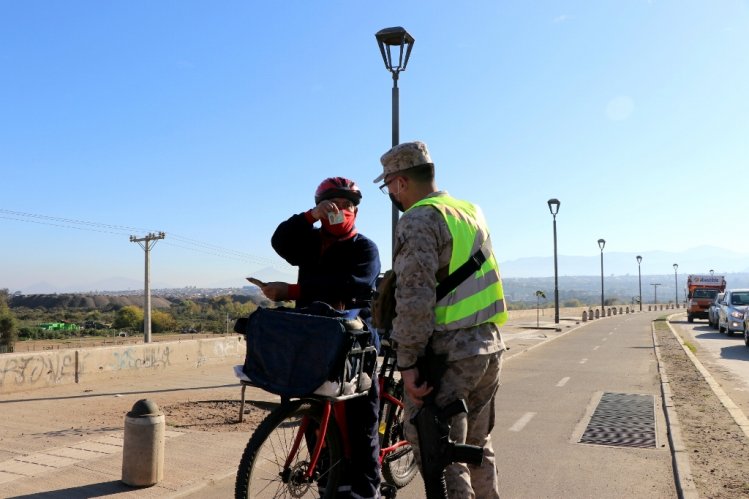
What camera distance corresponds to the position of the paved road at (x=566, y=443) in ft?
17.3

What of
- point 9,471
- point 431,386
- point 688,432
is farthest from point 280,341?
point 688,432

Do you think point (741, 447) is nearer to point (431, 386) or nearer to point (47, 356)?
point (431, 386)

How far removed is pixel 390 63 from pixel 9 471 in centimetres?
956

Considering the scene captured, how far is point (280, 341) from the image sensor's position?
3.26 m

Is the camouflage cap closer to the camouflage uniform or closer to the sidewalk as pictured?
the camouflage uniform

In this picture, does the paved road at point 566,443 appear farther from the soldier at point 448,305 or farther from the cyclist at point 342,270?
the soldier at point 448,305

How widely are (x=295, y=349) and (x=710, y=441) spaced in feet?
18.2

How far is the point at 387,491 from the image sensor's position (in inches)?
170

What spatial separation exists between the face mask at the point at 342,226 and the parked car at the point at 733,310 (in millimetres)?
24907

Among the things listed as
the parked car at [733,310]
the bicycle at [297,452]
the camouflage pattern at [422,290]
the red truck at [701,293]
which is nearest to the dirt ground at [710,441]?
the bicycle at [297,452]

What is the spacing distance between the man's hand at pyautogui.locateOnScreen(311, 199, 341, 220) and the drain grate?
15.4 ft

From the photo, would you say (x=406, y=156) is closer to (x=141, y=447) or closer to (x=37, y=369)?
(x=141, y=447)

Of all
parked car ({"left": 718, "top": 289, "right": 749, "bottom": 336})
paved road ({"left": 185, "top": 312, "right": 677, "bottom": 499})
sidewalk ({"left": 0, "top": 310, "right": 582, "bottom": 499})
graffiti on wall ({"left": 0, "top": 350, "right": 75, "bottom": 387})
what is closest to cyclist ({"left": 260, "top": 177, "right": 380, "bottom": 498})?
paved road ({"left": 185, "top": 312, "right": 677, "bottom": 499})

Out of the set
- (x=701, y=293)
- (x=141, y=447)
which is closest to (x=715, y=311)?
(x=701, y=293)
